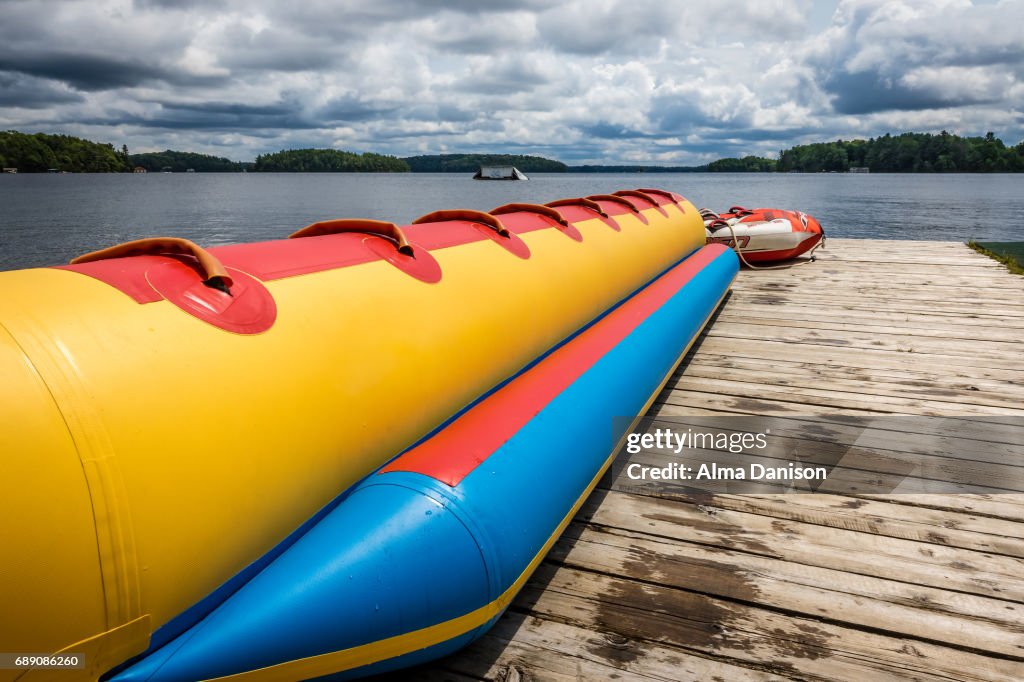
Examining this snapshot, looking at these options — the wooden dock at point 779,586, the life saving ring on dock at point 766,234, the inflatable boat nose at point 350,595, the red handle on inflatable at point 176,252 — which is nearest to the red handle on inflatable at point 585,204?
the wooden dock at point 779,586

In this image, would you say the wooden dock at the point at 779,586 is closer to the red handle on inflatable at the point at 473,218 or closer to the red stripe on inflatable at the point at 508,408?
the red stripe on inflatable at the point at 508,408

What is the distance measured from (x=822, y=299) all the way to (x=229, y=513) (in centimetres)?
521

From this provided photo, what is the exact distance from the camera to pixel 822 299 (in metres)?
A: 5.50

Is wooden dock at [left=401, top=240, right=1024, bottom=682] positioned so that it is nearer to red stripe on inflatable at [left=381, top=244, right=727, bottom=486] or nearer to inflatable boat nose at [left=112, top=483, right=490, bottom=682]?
inflatable boat nose at [left=112, top=483, right=490, bottom=682]

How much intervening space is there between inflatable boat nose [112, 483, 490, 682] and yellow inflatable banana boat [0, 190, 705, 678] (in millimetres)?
50

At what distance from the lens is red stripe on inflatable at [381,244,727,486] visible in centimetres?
167

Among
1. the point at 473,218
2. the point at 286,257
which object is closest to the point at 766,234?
the point at 473,218

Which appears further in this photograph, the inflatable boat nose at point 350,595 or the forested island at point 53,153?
the forested island at point 53,153

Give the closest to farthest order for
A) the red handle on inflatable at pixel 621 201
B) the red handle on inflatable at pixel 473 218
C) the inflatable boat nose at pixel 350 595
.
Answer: the inflatable boat nose at pixel 350 595 → the red handle on inflatable at pixel 473 218 → the red handle on inflatable at pixel 621 201

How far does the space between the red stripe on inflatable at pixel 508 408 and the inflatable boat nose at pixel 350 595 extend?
0.46ft

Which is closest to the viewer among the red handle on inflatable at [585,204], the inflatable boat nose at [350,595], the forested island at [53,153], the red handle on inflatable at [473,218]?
the inflatable boat nose at [350,595]

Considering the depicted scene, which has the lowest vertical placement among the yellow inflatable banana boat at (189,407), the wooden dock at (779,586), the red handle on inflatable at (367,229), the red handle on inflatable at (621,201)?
the wooden dock at (779,586)

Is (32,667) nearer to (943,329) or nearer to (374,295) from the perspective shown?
(374,295)

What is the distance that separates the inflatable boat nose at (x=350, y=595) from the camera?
1.25m
